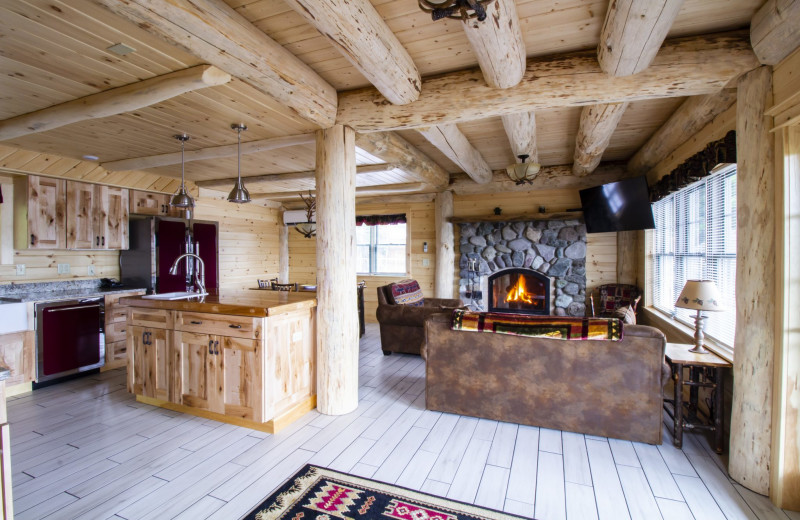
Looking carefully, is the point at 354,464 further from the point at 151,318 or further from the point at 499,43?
the point at 499,43

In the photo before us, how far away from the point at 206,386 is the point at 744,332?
3.58 metres

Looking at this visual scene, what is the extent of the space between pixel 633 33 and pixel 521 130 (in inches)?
56.8

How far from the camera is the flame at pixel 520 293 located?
20.1ft

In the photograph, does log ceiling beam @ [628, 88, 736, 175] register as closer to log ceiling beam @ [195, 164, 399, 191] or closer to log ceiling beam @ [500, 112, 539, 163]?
log ceiling beam @ [500, 112, 539, 163]

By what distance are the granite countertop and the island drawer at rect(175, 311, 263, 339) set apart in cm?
197

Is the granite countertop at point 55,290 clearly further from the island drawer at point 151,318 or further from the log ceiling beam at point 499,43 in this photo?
the log ceiling beam at point 499,43

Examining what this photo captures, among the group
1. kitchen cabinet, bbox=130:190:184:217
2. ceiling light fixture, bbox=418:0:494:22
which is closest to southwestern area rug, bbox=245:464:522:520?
ceiling light fixture, bbox=418:0:494:22

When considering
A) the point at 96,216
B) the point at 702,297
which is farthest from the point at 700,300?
the point at 96,216

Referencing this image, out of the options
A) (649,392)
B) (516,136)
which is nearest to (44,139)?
(516,136)

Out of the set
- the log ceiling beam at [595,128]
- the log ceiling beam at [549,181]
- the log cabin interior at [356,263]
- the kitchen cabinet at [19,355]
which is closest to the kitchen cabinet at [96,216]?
the log cabin interior at [356,263]

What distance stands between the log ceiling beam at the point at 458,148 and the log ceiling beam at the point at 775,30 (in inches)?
81.1

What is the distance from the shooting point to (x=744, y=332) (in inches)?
85.4

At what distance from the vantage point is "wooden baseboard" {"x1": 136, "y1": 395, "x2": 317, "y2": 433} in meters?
2.85

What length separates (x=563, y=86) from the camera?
246 centimetres
